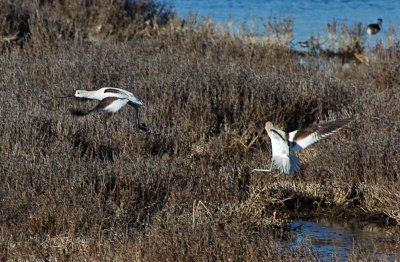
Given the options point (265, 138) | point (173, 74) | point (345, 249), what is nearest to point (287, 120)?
point (265, 138)

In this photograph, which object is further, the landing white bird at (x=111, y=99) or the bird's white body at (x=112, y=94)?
the bird's white body at (x=112, y=94)

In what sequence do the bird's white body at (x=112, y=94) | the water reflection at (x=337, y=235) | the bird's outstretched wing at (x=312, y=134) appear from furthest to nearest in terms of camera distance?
the bird's white body at (x=112, y=94) < the bird's outstretched wing at (x=312, y=134) < the water reflection at (x=337, y=235)

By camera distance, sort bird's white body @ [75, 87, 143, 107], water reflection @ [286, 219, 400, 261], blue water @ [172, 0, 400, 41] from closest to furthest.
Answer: water reflection @ [286, 219, 400, 261], bird's white body @ [75, 87, 143, 107], blue water @ [172, 0, 400, 41]

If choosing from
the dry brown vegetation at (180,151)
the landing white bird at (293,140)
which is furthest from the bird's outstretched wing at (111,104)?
the landing white bird at (293,140)

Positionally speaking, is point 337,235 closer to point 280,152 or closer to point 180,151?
point 280,152

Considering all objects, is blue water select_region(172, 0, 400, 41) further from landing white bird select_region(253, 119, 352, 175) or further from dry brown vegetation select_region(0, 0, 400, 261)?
landing white bird select_region(253, 119, 352, 175)

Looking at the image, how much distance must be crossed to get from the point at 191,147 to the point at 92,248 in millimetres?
2753

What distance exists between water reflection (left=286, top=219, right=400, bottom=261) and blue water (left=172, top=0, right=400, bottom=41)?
9.01m

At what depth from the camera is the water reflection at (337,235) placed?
551 centimetres

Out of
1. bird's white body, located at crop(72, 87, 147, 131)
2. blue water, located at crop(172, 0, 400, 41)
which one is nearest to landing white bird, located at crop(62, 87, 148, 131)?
bird's white body, located at crop(72, 87, 147, 131)

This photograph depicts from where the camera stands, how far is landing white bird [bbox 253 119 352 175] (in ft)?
20.4

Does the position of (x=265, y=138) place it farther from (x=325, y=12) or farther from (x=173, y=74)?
(x=325, y=12)

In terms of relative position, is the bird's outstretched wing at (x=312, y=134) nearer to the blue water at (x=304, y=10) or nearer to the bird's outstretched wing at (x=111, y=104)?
the bird's outstretched wing at (x=111, y=104)

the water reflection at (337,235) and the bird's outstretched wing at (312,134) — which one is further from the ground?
the bird's outstretched wing at (312,134)
